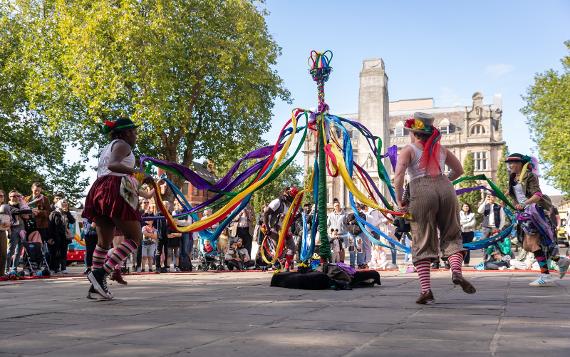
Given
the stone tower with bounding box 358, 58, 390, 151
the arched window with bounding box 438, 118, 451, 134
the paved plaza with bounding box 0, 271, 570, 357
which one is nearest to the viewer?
the paved plaza with bounding box 0, 271, 570, 357

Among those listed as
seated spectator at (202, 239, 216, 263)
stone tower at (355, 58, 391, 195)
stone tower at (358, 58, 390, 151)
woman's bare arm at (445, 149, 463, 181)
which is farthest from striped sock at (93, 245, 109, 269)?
stone tower at (358, 58, 390, 151)

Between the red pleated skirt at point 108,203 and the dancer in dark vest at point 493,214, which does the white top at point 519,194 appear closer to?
the red pleated skirt at point 108,203

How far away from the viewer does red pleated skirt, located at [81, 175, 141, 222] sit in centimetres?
655

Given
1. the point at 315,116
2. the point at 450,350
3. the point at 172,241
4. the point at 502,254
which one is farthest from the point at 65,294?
the point at 502,254

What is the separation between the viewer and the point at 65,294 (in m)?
7.65

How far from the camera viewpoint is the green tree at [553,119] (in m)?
35.2

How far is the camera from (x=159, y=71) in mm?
24812

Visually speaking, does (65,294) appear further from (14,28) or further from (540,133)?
(540,133)

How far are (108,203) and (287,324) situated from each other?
290cm

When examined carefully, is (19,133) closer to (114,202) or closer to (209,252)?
(209,252)

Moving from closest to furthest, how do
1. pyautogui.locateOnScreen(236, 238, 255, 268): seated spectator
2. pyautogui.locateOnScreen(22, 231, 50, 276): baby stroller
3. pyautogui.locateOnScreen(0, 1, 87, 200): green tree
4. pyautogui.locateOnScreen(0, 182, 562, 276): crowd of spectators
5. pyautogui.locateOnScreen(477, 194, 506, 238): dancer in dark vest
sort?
1. pyautogui.locateOnScreen(0, 182, 562, 276): crowd of spectators
2. pyautogui.locateOnScreen(22, 231, 50, 276): baby stroller
3. pyautogui.locateOnScreen(477, 194, 506, 238): dancer in dark vest
4. pyautogui.locateOnScreen(236, 238, 255, 268): seated spectator
5. pyautogui.locateOnScreen(0, 1, 87, 200): green tree

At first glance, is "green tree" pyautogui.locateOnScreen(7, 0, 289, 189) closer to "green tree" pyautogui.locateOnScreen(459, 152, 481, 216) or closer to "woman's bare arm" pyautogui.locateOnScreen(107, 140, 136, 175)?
"woman's bare arm" pyautogui.locateOnScreen(107, 140, 136, 175)

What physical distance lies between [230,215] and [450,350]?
18.6ft

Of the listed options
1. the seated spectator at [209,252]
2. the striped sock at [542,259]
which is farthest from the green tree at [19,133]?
the striped sock at [542,259]
